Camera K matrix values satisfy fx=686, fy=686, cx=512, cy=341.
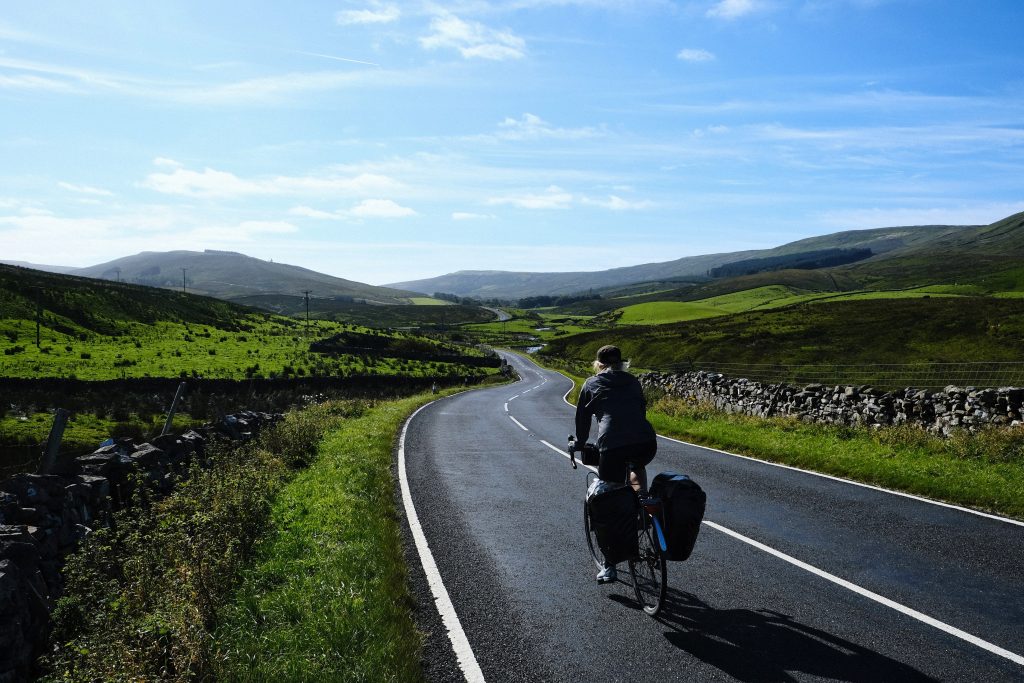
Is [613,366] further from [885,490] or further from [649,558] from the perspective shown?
[885,490]

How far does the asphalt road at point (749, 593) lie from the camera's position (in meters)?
5.21

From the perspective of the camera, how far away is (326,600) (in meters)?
6.35

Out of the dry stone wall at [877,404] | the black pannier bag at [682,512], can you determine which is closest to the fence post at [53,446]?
the black pannier bag at [682,512]

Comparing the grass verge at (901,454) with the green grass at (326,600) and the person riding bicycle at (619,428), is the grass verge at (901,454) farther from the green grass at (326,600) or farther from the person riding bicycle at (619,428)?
the green grass at (326,600)

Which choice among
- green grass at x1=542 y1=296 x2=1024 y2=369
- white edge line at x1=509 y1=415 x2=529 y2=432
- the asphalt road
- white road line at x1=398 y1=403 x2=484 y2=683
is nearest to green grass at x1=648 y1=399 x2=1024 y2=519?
the asphalt road

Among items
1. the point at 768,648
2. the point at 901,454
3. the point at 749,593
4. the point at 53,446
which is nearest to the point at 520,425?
the point at 901,454

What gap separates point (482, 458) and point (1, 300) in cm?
5791

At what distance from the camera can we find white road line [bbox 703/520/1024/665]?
5258mm

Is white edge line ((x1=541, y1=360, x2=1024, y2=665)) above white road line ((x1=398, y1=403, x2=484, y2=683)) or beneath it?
above

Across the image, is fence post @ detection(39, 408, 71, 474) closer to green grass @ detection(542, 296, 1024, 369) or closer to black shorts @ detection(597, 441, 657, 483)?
A: black shorts @ detection(597, 441, 657, 483)

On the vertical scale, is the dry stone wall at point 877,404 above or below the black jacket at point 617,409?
below

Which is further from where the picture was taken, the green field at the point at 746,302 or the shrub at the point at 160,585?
the green field at the point at 746,302

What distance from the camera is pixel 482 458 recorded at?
16266mm

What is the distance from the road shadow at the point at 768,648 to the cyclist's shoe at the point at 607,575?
0.62 meters
